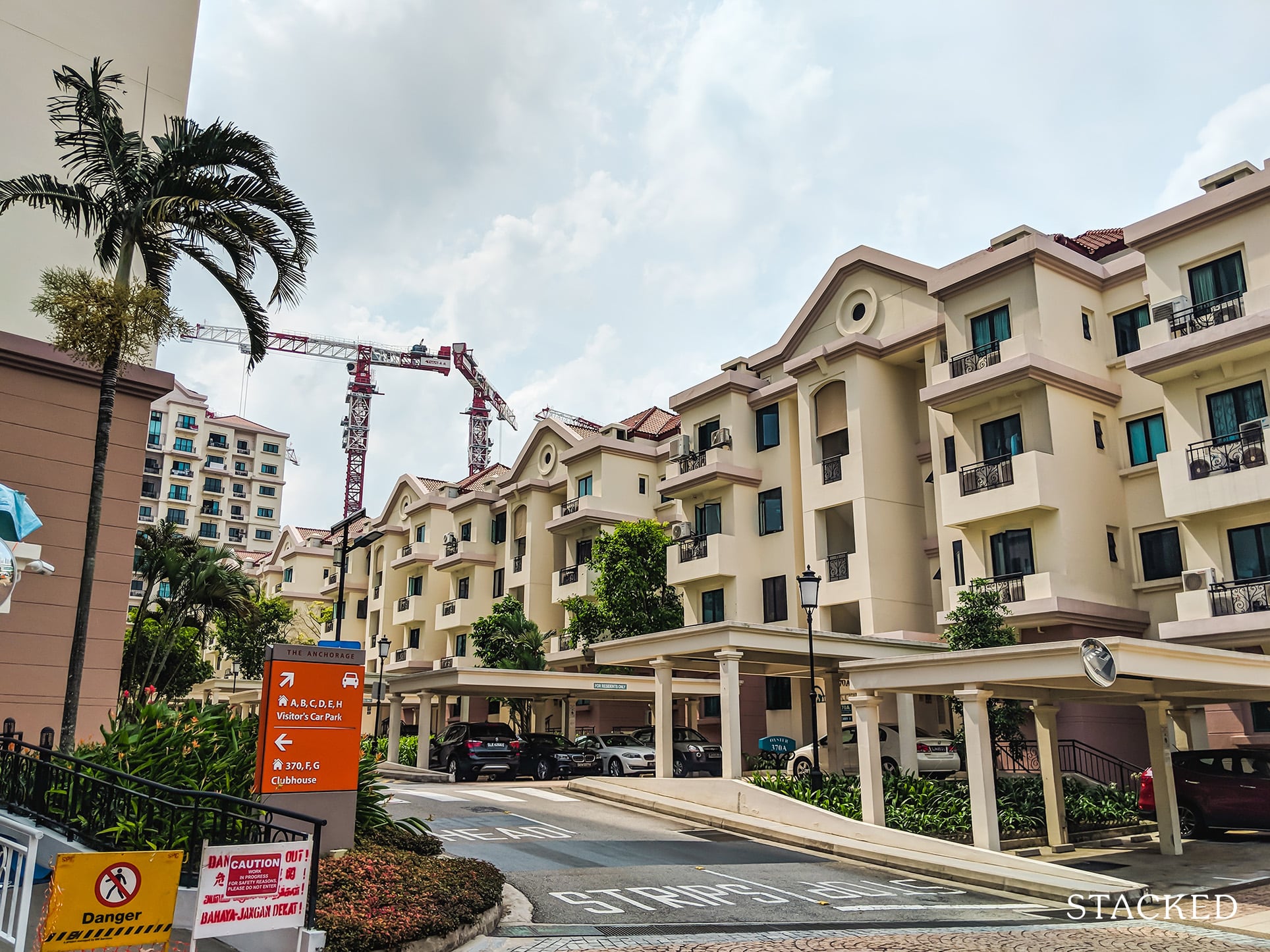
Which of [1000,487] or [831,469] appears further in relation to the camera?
[831,469]

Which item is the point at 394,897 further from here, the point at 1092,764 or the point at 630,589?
the point at 630,589

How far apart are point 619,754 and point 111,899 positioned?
80.4 feet

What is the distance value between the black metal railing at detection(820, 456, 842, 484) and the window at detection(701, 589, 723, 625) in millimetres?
5827

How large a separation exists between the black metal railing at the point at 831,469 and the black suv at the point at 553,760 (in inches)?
426

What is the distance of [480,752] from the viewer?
29.2m

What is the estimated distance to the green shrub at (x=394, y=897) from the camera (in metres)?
8.48

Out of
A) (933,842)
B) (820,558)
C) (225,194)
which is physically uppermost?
(225,194)

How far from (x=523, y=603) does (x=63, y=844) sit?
3631cm

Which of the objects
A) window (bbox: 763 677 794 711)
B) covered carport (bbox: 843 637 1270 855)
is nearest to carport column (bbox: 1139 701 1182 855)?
covered carport (bbox: 843 637 1270 855)

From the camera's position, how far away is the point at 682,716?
4138cm

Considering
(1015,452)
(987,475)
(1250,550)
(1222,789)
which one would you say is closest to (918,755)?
(1222,789)

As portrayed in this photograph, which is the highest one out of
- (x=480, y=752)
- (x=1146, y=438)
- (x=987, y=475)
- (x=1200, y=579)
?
(x=1146, y=438)

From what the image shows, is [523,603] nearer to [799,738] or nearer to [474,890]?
[799,738]

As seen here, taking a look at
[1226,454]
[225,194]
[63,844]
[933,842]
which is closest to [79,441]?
[225,194]
